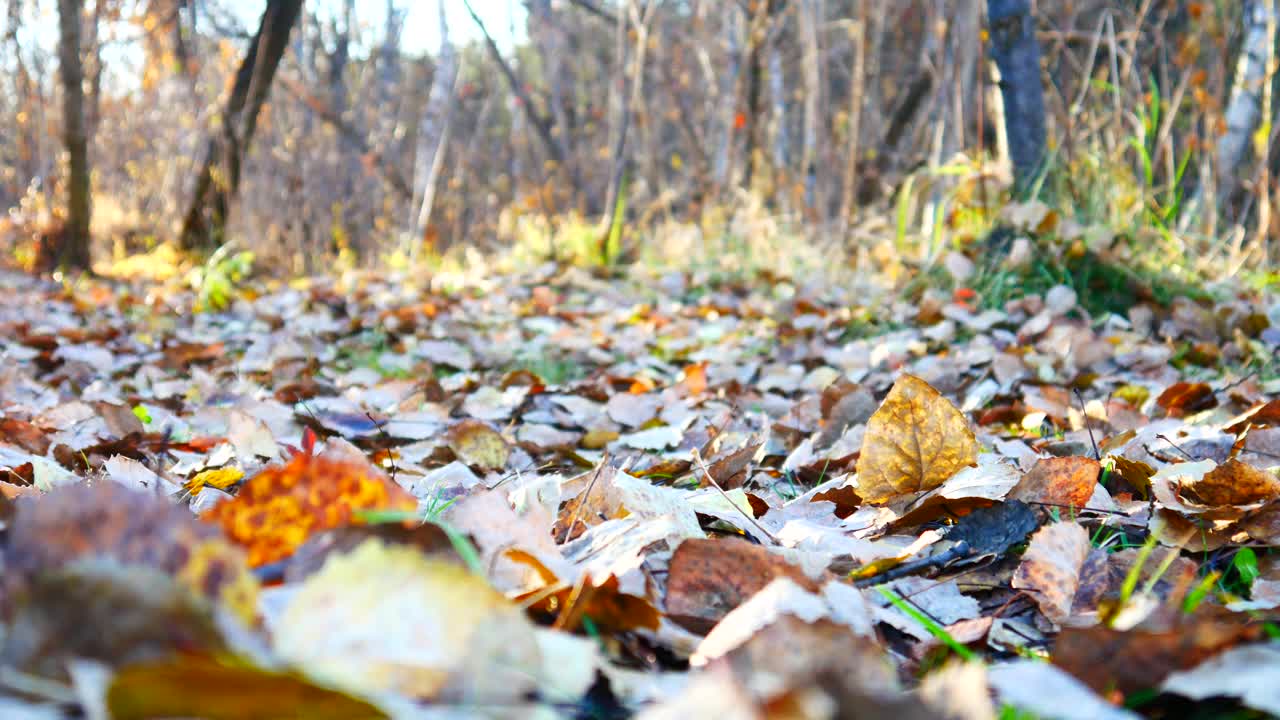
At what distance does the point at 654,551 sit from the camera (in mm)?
912

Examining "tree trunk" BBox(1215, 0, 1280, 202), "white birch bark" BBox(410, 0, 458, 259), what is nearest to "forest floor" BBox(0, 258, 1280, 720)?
"tree trunk" BBox(1215, 0, 1280, 202)

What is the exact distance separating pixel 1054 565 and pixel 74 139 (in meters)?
6.56

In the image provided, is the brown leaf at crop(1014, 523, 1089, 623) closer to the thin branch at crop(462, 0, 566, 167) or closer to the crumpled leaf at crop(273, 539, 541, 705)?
the crumpled leaf at crop(273, 539, 541, 705)

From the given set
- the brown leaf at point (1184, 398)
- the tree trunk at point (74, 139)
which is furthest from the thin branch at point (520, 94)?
the brown leaf at point (1184, 398)

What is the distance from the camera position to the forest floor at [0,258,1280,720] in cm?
48

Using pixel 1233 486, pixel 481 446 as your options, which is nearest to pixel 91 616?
pixel 1233 486

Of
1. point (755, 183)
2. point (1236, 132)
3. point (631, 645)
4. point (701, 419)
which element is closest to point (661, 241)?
point (755, 183)

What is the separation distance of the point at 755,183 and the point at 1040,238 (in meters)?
2.92

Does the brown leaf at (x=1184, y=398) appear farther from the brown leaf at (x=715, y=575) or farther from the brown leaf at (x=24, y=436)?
the brown leaf at (x=24, y=436)

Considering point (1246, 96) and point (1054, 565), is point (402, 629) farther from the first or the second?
point (1246, 96)

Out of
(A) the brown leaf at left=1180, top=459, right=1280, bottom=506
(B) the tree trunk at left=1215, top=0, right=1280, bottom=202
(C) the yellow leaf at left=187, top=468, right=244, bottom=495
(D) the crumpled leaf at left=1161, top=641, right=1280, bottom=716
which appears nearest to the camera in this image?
(D) the crumpled leaf at left=1161, top=641, right=1280, bottom=716

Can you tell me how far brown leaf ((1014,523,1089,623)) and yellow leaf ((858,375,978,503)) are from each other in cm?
25

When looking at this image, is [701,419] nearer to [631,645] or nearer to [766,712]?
[631,645]

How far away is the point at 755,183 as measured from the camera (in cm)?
617
